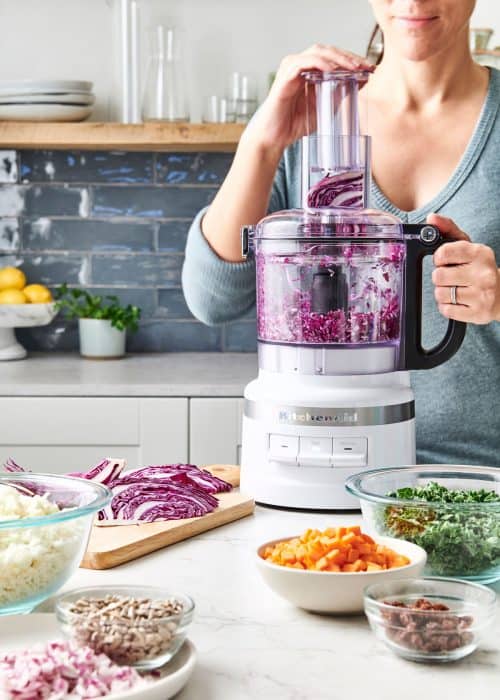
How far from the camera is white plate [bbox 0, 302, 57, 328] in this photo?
310 cm

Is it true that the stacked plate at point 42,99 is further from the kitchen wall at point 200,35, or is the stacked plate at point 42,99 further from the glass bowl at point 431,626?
the glass bowl at point 431,626

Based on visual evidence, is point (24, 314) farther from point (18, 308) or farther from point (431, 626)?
point (431, 626)

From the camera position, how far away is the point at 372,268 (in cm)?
145

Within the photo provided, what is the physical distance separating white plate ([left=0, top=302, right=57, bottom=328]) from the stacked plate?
1.70 feet

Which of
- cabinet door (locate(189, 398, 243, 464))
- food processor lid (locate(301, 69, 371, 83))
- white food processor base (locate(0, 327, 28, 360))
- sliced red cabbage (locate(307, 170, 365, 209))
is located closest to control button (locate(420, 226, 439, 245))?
sliced red cabbage (locate(307, 170, 365, 209))

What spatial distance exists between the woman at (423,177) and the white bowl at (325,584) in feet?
2.29

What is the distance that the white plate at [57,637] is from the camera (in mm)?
827

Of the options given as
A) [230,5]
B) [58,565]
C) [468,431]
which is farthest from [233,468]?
[230,5]

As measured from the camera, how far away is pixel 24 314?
311 centimetres

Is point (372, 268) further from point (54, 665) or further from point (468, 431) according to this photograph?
point (54, 665)

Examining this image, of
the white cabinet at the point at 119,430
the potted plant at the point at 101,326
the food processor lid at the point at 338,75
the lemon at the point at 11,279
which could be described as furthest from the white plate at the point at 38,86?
the food processor lid at the point at 338,75

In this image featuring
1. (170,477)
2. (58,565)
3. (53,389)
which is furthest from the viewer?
(53,389)

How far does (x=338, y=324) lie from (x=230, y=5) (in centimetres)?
210

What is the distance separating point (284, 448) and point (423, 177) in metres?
0.60
